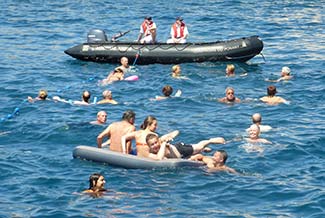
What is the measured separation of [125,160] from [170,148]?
1.09m

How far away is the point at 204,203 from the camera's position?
1641cm

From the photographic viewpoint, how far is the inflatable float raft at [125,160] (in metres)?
17.6

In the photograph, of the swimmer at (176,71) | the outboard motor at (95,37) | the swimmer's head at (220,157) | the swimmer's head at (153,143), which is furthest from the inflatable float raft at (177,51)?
the swimmer's head at (153,143)

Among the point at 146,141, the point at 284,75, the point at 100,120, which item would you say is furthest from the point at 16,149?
the point at 284,75

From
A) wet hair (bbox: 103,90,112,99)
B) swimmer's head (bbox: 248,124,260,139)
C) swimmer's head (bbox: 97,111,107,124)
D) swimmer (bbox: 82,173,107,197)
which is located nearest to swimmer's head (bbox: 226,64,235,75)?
wet hair (bbox: 103,90,112,99)

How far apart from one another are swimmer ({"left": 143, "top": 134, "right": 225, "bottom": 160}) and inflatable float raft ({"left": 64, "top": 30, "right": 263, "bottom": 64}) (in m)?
10.2

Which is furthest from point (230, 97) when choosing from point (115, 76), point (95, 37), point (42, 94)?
point (95, 37)

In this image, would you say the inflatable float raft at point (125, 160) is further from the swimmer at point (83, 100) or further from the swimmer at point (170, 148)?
the swimmer at point (83, 100)

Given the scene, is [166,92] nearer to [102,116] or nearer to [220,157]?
[102,116]

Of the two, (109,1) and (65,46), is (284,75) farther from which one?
(109,1)

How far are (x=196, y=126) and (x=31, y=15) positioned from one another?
75.6 feet

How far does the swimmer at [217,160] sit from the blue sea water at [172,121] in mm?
275

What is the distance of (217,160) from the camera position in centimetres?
1797

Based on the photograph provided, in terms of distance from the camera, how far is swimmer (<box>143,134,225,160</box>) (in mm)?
17812
